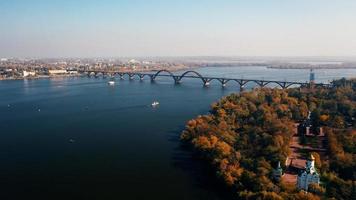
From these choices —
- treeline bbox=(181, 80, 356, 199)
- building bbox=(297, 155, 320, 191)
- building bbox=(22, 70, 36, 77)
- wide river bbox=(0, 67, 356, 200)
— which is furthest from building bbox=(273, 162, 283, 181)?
building bbox=(22, 70, 36, 77)


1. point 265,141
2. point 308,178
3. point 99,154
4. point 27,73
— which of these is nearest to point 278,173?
point 308,178

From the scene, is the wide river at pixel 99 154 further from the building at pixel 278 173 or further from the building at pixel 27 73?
the building at pixel 27 73

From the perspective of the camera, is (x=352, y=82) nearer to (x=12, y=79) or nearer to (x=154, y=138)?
(x=154, y=138)

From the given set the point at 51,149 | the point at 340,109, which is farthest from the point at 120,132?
the point at 340,109

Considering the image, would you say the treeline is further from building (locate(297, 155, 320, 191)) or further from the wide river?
the wide river

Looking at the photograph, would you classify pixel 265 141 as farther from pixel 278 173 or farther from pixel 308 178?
pixel 308 178

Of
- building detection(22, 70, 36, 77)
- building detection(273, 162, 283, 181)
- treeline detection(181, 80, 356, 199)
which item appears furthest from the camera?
building detection(22, 70, 36, 77)

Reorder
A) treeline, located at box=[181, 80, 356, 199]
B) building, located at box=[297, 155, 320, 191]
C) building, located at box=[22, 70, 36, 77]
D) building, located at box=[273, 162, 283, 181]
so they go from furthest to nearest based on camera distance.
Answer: building, located at box=[22, 70, 36, 77] < building, located at box=[273, 162, 283, 181] < building, located at box=[297, 155, 320, 191] < treeline, located at box=[181, 80, 356, 199]
